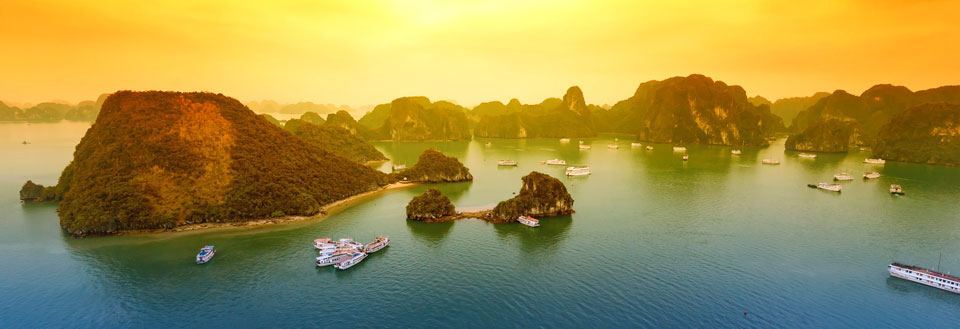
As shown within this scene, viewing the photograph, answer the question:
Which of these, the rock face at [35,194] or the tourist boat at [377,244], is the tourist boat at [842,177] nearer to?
the tourist boat at [377,244]

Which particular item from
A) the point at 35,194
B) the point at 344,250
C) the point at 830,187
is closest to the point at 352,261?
the point at 344,250

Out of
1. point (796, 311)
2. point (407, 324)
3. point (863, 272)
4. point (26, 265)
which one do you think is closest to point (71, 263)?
point (26, 265)

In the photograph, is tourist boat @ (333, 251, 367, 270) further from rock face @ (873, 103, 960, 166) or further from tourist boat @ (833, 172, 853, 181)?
rock face @ (873, 103, 960, 166)

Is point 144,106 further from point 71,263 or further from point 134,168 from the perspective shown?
point 71,263

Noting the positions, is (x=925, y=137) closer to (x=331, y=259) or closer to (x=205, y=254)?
(x=331, y=259)

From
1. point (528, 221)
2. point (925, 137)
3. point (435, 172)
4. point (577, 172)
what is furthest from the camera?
point (925, 137)

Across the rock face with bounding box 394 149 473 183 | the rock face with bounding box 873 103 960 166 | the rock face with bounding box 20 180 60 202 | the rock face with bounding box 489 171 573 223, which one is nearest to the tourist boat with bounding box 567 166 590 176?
the rock face with bounding box 394 149 473 183
